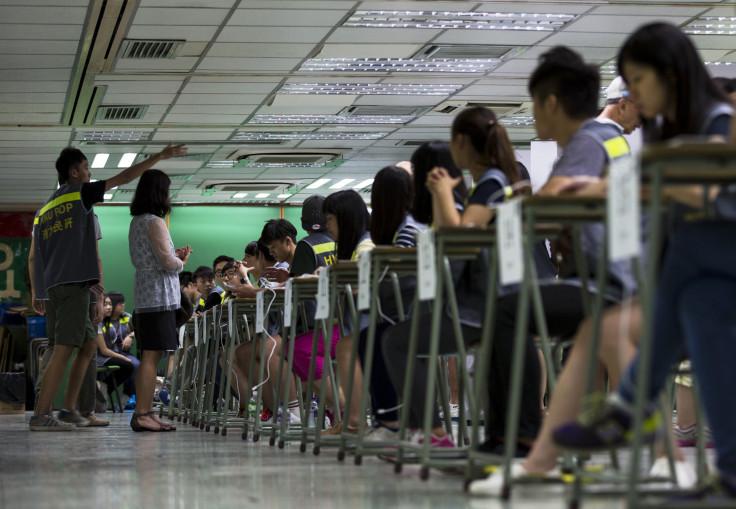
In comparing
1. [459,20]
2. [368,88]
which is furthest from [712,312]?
[368,88]

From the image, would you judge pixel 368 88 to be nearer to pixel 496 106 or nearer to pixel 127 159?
pixel 496 106

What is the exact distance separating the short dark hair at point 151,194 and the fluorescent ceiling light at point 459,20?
213cm

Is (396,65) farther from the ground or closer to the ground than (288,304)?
farther from the ground

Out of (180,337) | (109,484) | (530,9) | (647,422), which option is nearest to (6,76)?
(180,337)

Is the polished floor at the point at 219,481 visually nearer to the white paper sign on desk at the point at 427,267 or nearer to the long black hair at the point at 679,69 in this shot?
the white paper sign on desk at the point at 427,267

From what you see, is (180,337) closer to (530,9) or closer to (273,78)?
(273,78)

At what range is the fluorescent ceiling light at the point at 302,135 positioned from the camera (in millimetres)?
10922

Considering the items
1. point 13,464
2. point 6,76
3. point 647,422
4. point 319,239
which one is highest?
point 6,76

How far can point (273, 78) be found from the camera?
8.59m

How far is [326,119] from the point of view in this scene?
1030 cm

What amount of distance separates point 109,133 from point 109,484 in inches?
327

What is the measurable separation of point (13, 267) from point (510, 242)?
13602mm

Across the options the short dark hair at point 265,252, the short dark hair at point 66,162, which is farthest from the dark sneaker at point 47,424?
the short dark hair at point 265,252

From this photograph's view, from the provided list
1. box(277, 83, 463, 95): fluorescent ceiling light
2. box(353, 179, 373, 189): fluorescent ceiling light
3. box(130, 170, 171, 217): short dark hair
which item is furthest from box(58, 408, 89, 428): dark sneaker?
box(353, 179, 373, 189): fluorescent ceiling light
